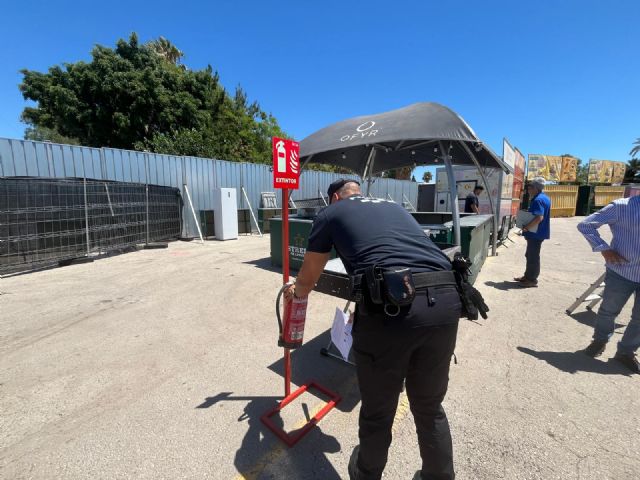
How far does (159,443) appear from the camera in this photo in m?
2.10

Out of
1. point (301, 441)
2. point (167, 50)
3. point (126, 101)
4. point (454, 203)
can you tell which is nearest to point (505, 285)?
point (454, 203)

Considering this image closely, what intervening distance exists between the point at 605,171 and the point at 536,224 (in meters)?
37.7

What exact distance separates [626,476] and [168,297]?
544 centimetres

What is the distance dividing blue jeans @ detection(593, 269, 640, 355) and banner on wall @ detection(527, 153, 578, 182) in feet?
88.0

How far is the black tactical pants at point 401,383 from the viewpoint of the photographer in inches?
58.9

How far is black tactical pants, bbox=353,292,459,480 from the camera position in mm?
1496

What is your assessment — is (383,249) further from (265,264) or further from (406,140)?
(265,264)

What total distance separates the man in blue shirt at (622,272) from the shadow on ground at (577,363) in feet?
0.33

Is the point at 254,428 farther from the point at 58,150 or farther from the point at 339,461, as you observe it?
the point at 58,150

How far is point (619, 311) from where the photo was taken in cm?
300

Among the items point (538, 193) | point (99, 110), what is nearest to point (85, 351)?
point (538, 193)

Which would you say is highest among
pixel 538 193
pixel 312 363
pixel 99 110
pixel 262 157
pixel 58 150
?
pixel 99 110

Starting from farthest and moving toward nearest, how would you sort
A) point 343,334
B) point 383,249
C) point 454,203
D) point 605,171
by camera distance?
1. point 605,171
2. point 454,203
3. point 343,334
4. point 383,249

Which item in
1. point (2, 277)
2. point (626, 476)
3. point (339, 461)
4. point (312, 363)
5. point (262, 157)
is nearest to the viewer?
point (626, 476)
